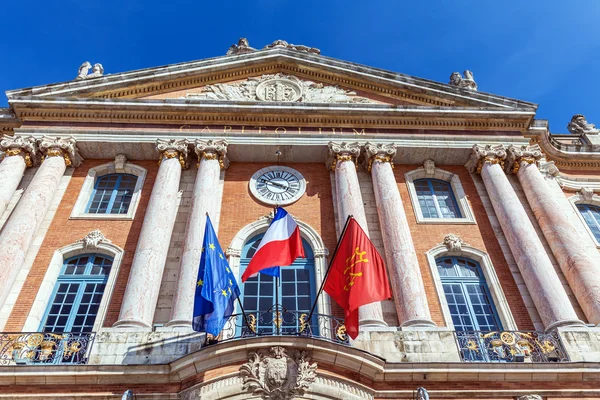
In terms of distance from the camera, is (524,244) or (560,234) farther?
(560,234)

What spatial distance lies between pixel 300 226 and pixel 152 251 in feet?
13.6

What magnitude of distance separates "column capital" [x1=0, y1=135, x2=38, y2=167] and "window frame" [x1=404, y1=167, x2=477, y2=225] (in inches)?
452

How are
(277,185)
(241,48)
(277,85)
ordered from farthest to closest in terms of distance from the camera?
1. (241,48)
2. (277,85)
3. (277,185)

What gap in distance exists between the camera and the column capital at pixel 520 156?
661 inches

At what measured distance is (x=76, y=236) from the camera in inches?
577

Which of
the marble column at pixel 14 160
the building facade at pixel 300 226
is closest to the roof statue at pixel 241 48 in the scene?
the building facade at pixel 300 226

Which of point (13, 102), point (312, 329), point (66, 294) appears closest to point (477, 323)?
point (312, 329)

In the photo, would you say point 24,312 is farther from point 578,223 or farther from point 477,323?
point 578,223

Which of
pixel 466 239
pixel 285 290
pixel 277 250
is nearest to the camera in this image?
pixel 277 250

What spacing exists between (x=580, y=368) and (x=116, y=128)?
14.3m

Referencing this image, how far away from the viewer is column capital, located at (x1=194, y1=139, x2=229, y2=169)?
16469mm

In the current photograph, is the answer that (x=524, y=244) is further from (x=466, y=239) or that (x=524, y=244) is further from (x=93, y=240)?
(x=93, y=240)

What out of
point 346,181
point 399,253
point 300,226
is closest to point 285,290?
point 300,226

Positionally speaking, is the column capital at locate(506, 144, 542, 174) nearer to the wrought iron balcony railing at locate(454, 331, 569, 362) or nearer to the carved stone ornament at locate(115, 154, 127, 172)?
the wrought iron balcony railing at locate(454, 331, 569, 362)
